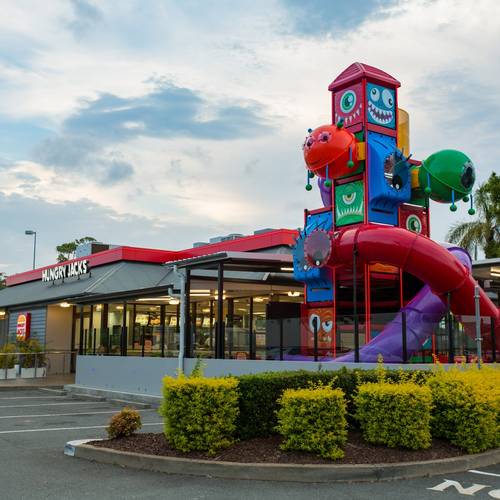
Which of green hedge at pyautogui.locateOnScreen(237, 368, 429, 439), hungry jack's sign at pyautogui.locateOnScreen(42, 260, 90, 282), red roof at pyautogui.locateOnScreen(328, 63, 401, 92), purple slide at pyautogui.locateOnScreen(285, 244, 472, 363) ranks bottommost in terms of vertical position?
green hedge at pyautogui.locateOnScreen(237, 368, 429, 439)

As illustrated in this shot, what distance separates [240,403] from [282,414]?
2.66 ft

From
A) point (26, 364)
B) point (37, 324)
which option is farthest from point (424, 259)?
point (37, 324)

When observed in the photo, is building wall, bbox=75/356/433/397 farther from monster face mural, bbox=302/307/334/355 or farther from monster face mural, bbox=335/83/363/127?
monster face mural, bbox=335/83/363/127

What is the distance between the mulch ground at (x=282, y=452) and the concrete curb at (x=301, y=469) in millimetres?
257

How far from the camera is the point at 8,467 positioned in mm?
9281

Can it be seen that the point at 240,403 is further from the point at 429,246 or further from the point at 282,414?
the point at 429,246

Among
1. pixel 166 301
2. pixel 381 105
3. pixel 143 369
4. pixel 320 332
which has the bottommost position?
pixel 143 369

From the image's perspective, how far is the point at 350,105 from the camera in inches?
767

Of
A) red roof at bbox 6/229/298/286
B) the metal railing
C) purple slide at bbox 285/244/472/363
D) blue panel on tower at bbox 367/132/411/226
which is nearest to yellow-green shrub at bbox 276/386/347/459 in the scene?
purple slide at bbox 285/244/472/363

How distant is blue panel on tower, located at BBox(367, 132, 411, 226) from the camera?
18.5 metres

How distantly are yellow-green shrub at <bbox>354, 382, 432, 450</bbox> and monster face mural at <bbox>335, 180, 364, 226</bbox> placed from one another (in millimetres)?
9891

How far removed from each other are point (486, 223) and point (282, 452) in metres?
33.0

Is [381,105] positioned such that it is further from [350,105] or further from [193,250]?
[193,250]

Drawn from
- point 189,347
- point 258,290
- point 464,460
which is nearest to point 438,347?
point 464,460
